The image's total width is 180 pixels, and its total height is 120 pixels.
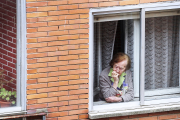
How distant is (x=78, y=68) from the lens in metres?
4.23

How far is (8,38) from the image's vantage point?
4105 millimetres

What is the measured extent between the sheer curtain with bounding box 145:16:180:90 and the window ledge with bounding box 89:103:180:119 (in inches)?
14.2

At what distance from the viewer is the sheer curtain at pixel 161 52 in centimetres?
461

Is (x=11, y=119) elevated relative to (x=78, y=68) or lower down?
lower down

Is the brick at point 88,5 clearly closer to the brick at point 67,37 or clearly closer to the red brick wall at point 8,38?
the brick at point 67,37

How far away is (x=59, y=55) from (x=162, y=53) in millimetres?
1754

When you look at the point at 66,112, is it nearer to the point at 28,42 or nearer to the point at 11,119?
the point at 11,119

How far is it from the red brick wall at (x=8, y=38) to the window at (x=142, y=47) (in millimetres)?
1153

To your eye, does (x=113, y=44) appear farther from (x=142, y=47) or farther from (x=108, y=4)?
(x=108, y=4)

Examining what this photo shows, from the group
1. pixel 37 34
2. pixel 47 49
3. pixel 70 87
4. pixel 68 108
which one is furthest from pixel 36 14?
pixel 68 108

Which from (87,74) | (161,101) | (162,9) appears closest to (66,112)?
(87,74)

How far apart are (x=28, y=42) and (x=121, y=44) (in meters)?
1.48

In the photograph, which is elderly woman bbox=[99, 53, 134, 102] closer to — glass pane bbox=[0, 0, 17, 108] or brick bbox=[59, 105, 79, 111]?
brick bbox=[59, 105, 79, 111]

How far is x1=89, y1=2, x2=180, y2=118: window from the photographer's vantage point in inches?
172
